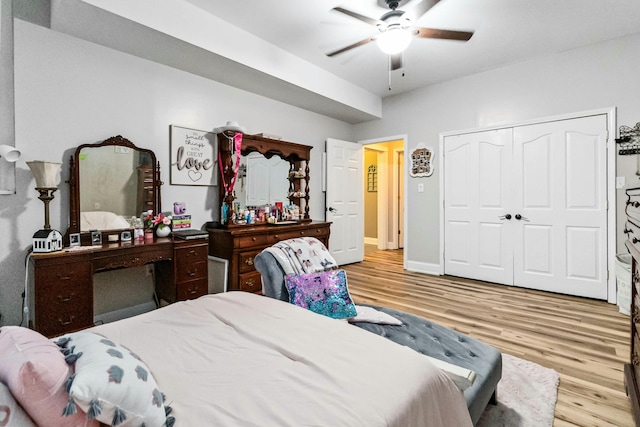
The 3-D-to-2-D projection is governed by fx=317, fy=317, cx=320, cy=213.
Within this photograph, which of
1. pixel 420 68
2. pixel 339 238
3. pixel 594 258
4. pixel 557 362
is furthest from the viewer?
pixel 339 238

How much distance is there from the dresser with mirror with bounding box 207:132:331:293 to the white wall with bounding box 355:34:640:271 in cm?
153

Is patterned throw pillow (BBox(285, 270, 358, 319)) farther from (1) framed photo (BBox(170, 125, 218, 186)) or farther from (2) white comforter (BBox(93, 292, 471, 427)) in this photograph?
(1) framed photo (BBox(170, 125, 218, 186))

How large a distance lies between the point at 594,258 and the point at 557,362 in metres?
2.00

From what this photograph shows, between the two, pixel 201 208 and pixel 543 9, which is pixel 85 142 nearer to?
pixel 201 208

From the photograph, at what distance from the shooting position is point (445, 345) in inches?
67.5

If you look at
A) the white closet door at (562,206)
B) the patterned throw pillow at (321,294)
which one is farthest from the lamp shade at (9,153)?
the white closet door at (562,206)

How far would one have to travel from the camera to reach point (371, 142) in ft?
17.9

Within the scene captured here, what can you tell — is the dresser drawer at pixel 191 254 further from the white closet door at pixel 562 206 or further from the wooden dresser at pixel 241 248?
the white closet door at pixel 562 206

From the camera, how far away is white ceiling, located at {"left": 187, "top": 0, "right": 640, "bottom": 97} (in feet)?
9.02

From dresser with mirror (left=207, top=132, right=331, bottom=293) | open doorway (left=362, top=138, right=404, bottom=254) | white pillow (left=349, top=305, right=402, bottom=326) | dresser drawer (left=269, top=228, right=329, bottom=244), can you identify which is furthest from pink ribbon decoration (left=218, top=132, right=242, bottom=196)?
open doorway (left=362, top=138, right=404, bottom=254)

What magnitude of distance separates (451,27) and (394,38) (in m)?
1.08

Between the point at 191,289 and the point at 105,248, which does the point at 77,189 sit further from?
the point at 191,289

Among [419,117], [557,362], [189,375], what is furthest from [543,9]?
[189,375]

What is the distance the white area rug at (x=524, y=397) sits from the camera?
164cm
